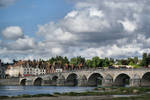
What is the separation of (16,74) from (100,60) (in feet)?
161

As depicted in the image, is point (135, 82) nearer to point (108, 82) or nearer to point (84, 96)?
point (108, 82)

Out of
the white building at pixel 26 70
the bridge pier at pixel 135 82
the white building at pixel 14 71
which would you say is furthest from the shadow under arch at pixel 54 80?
the bridge pier at pixel 135 82

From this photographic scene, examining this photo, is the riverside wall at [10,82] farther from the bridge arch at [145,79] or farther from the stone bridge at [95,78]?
the bridge arch at [145,79]

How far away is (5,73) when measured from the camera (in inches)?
7731

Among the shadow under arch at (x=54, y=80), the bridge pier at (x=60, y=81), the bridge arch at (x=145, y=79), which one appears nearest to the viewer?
the bridge arch at (x=145, y=79)

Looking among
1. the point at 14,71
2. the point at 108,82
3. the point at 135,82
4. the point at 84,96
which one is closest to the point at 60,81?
the point at 108,82

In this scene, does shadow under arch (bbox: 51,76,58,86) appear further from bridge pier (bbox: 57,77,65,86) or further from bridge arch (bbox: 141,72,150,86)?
bridge arch (bbox: 141,72,150,86)

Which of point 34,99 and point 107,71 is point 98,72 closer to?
point 107,71

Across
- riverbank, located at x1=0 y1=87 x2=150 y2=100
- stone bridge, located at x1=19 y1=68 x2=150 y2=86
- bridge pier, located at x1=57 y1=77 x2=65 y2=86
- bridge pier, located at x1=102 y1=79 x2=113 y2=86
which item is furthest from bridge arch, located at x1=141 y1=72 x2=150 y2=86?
bridge pier, located at x1=57 y1=77 x2=65 y2=86

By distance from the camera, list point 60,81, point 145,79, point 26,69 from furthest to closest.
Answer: point 26,69 → point 60,81 → point 145,79

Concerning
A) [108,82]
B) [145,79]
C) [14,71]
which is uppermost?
[14,71]

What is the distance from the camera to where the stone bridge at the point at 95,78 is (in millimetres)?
108000

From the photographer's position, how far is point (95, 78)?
133 meters

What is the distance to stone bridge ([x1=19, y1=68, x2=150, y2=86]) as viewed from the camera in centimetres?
10800
